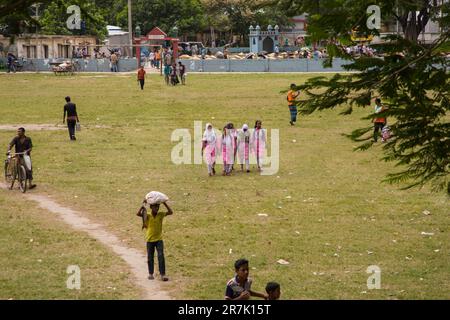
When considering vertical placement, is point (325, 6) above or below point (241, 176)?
above

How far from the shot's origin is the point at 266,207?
20.0 m

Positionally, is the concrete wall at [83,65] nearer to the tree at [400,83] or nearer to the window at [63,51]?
the window at [63,51]

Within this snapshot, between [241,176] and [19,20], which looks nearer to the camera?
[19,20]

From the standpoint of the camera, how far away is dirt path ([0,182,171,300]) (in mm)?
14094

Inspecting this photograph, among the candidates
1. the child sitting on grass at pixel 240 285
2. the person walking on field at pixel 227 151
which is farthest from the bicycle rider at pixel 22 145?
the child sitting on grass at pixel 240 285

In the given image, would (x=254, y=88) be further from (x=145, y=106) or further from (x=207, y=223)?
(x=207, y=223)

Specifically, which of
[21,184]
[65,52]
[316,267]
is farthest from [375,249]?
[65,52]

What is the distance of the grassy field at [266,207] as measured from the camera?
1484 cm

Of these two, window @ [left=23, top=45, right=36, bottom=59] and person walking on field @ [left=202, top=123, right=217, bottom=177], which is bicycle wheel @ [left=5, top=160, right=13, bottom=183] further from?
window @ [left=23, top=45, right=36, bottom=59]

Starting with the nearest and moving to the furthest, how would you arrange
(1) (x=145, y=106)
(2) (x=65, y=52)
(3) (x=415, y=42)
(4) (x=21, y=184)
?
(3) (x=415, y=42) → (4) (x=21, y=184) → (1) (x=145, y=106) → (2) (x=65, y=52)

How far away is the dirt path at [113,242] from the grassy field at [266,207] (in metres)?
0.25

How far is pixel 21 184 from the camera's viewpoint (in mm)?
22109

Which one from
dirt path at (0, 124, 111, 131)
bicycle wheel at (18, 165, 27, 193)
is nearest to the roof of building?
dirt path at (0, 124, 111, 131)
